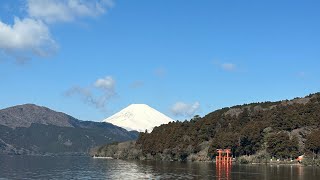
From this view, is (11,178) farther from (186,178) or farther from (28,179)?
(186,178)

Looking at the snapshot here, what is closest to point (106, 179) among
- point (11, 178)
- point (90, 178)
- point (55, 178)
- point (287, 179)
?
point (90, 178)

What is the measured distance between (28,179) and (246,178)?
58327 mm

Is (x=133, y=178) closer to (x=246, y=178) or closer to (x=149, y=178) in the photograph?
(x=149, y=178)

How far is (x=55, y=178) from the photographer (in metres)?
130

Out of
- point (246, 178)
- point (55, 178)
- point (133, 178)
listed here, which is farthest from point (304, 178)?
point (55, 178)

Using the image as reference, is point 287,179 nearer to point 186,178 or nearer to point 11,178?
point 186,178

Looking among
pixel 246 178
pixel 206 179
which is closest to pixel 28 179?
pixel 206 179

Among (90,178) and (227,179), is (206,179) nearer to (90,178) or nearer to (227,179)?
(227,179)

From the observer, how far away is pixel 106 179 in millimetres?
125062

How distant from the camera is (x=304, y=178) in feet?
413

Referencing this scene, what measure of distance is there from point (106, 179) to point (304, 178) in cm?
5288

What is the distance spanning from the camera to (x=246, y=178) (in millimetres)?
126375

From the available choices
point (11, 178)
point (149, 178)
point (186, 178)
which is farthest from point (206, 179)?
point (11, 178)

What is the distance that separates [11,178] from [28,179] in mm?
5267
